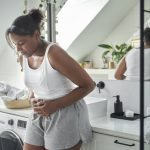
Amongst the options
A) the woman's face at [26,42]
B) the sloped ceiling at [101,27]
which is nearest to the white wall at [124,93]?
the sloped ceiling at [101,27]

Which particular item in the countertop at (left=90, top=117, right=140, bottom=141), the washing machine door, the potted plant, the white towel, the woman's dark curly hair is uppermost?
the woman's dark curly hair

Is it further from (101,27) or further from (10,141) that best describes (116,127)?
(101,27)

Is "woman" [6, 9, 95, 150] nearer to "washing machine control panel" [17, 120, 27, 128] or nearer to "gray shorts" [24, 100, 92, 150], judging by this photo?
"gray shorts" [24, 100, 92, 150]

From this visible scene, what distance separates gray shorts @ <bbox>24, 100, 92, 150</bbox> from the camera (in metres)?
1.62

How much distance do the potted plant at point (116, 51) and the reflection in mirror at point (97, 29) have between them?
19 mm

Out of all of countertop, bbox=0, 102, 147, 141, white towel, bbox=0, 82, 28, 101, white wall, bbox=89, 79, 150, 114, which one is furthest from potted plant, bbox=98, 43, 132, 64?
white towel, bbox=0, 82, 28, 101

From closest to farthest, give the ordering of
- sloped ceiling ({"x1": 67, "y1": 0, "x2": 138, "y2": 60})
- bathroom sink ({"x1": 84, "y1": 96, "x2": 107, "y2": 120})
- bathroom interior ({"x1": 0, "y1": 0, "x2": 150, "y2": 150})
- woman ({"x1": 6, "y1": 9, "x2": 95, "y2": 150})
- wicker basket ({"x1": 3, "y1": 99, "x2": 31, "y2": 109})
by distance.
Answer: woman ({"x1": 6, "y1": 9, "x2": 95, "y2": 150}) → bathroom interior ({"x1": 0, "y1": 0, "x2": 150, "y2": 150}) → bathroom sink ({"x1": 84, "y1": 96, "x2": 107, "y2": 120}) → wicker basket ({"x1": 3, "y1": 99, "x2": 31, "y2": 109}) → sloped ceiling ({"x1": 67, "y1": 0, "x2": 138, "y2": 60})

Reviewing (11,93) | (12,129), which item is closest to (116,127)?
(12,129)

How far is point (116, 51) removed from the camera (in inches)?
96.0

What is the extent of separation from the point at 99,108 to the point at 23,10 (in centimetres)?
137

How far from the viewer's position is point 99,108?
2102mm

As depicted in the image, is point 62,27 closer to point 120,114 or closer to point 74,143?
point 120,114

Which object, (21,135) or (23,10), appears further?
(23,10)

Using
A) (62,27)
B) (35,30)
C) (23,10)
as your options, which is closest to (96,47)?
(62,27)
